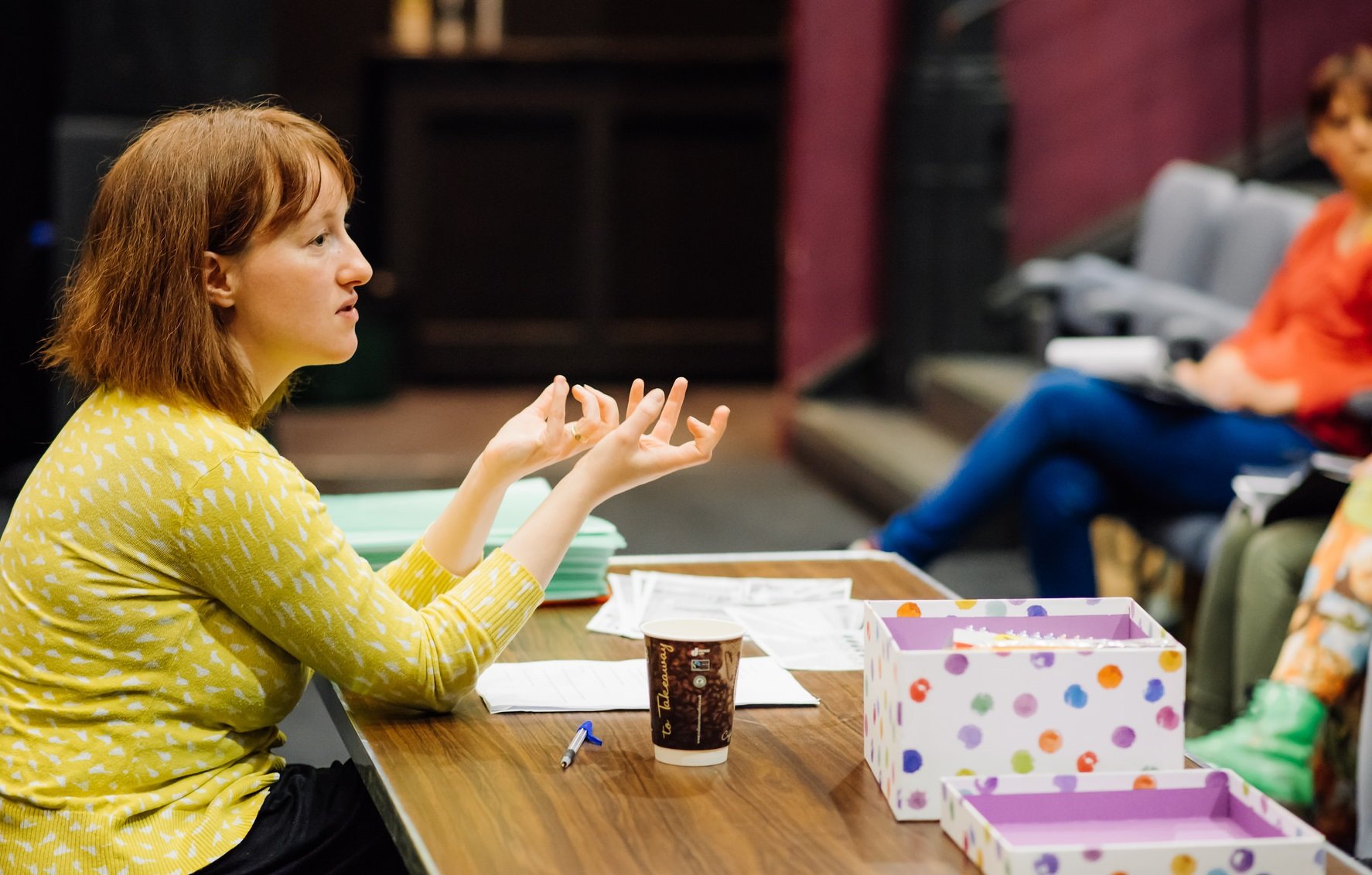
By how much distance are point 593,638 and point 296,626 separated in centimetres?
40

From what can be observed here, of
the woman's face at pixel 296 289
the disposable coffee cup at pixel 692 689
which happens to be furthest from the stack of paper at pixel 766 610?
the woman's face at pixel 296 289

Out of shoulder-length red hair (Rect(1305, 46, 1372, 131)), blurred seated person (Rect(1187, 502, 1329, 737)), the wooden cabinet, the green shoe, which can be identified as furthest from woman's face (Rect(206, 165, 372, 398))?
the wooden cabinet

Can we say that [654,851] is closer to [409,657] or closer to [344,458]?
[409,657]

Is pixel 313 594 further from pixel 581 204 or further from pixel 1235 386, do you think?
pixel 581 204

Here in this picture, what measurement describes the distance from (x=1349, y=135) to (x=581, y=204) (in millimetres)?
4244

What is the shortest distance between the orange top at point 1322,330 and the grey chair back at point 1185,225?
66 cm

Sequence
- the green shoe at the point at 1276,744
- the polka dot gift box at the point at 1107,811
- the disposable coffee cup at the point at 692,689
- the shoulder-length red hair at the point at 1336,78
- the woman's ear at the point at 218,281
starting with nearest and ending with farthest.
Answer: the polka dot gift box at the point at 1107,811 → the disposable coffee cup at the point at 692,689 → the woman's ear at the point at 218,281 → the green shoe at the point at 1276,744 → the shoulder-length red hair at the point at 1336,78

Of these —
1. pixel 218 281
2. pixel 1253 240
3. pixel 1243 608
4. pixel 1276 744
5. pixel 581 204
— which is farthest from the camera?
pixel 581 204

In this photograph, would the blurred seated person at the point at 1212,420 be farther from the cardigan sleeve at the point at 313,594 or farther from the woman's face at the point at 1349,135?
the cardigan sleeve at the point at 313,594

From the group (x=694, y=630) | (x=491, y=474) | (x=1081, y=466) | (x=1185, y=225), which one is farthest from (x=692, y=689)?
(x=1185, y=225)

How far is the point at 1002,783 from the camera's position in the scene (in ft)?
3.22

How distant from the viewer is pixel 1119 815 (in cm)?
98

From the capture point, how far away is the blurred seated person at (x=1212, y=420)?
2730 millimetres

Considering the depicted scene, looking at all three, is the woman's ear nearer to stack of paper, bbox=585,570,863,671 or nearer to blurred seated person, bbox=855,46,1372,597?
stack of paper, bbox=585,570,863,671
